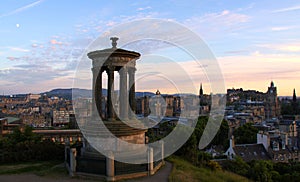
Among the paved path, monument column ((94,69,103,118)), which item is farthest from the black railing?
monument column ((94,69,103,118))

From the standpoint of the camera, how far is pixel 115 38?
15.4 meters

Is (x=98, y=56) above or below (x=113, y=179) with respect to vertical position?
above

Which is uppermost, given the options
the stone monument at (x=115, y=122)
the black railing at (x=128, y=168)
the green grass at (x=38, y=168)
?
the stone monument at (x=115, y=122)

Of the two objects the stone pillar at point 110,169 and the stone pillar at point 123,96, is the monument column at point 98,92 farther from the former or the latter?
the stone pillar at point 110,169

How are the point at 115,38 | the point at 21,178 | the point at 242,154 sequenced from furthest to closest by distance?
1. the point at 242,154
2. the point at 115,38
3. the point at 21,178

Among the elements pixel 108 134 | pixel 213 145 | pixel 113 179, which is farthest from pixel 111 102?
pixel 213 145

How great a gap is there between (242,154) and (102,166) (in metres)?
32.0

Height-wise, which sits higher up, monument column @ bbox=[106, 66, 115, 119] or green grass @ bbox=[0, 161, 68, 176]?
monument column @ bbox=[106, 66, 115, 119]

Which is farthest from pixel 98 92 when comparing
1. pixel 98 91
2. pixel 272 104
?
pixel 272 104

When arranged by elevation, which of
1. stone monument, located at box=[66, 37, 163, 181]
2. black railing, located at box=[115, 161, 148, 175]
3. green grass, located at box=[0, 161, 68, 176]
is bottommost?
green grass, located at box=[0, 161, 68, 176]

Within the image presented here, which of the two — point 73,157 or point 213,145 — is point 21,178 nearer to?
point 73,157

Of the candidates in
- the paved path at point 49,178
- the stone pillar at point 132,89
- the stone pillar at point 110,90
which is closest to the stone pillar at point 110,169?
the paved path at point 49,178

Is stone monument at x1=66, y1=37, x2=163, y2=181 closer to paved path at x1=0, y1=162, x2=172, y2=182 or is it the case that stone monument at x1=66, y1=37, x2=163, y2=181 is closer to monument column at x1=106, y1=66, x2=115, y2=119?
monument column at x1=106, y1=66, x2=115, y2=119

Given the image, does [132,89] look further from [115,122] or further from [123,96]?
[115,122]
